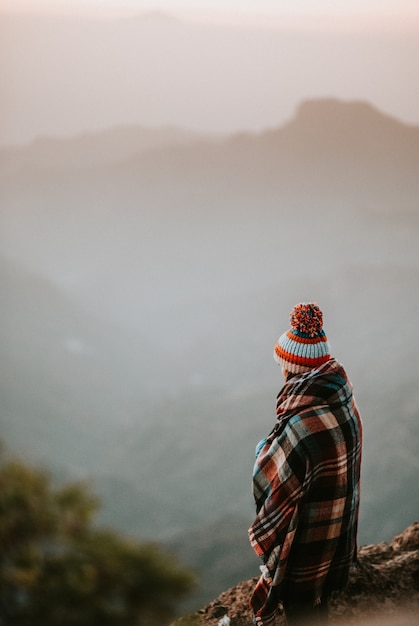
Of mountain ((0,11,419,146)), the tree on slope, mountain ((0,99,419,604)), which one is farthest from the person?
mountain ((0,11,419,146))

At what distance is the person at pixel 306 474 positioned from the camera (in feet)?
6.23

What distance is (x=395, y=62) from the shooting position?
4306cm

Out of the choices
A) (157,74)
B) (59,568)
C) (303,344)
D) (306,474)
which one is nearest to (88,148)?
(157,74)

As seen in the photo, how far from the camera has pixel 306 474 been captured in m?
1.90

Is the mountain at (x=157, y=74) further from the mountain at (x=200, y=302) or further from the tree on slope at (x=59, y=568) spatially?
the tree on slope at (x=59, y=568)

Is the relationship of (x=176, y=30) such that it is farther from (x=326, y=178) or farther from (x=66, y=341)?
(x=66, y=341)

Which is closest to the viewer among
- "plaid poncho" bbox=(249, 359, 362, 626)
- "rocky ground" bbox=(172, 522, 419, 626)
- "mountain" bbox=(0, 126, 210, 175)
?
"plaid poncho" bbox=(249, 359, 362, 626)

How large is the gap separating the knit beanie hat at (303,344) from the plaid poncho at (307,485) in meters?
0.03

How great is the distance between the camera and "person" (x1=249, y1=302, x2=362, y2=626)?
1900 mm

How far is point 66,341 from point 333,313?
90.1ft

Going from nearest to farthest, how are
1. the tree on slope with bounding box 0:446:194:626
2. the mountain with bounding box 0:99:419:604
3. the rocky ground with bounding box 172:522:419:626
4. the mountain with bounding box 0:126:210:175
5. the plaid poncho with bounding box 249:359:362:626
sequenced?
the plaid poncho with bounding box 249:359:362:626 → the rocky ground with bounding box 172:522:419:626 → the tree on slope with bounding box 0:446:194:626 → the mountain with bounding box 0:99:419:604 → the mountain with bounding box 0:126:210:175

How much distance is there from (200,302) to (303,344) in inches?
2914

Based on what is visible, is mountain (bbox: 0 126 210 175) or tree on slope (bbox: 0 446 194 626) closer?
tree on slope (bbox: 0 446 194 626)

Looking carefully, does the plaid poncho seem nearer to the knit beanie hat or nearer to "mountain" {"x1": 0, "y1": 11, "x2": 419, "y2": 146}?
the knit beanie hat
